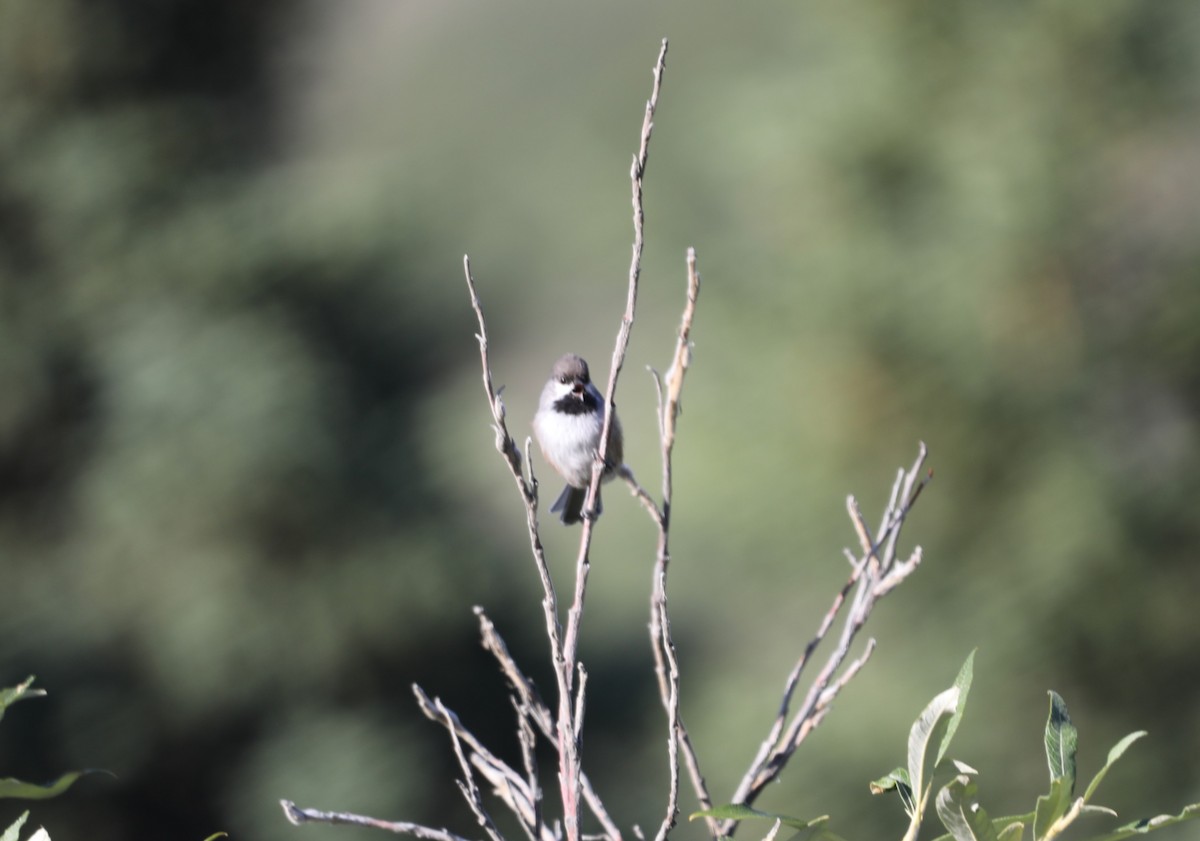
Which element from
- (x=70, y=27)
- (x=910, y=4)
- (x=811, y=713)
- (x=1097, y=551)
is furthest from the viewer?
(x=70, y=27)

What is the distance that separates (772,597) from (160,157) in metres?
4.83

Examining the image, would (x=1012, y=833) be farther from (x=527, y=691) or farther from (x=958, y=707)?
(x=527, y=691)

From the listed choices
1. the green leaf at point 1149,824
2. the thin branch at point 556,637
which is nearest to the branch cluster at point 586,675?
the thin branch at point 556,637

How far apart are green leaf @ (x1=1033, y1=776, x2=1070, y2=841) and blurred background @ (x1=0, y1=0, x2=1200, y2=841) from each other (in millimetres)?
4534

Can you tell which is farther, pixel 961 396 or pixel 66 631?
pixel 66 631

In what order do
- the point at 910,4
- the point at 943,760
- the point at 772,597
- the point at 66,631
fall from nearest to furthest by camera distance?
the point at 943,760
the point at 910,4
the point at 772,597
the point at 66,631

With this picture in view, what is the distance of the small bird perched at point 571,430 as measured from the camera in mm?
3357

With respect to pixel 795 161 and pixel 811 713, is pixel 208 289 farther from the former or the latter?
pixel 811 713

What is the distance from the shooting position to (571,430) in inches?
134

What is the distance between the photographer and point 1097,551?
18.0 ft

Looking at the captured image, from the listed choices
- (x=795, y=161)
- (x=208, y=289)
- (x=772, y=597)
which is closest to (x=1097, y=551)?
(x=772, y=597)

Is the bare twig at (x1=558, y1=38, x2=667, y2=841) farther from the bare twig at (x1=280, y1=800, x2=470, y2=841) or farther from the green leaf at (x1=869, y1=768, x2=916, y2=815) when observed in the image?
the green leaf at (x1=869, y1=768, x2=916, y2=815)

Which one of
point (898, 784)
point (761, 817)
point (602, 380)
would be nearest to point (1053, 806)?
point (898, 784)

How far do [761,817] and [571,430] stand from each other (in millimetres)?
2196
